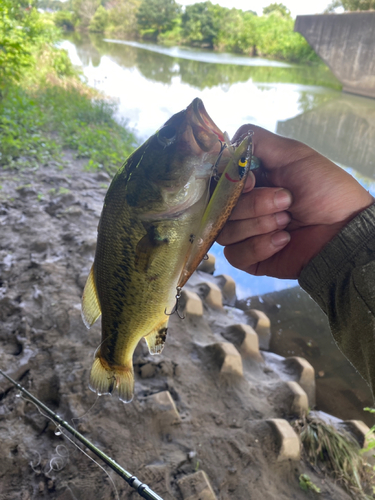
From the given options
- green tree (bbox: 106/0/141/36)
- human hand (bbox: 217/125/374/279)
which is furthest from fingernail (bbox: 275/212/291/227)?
green tree (bbox: 106/0/141/36)

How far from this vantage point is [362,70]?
1353 centimetres

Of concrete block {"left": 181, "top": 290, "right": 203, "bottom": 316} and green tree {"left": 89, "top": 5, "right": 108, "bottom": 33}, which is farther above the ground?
green tree {"left": 89, "top": 5, "right": 108, "bottom": 33}

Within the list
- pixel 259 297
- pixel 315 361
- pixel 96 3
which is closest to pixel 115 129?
A: pixel 259 297

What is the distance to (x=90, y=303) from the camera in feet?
5.39

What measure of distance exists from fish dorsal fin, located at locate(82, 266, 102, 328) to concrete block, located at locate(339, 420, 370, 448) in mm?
2675

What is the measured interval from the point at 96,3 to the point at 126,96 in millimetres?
25153

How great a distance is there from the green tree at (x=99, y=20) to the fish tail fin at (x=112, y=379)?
3697cm

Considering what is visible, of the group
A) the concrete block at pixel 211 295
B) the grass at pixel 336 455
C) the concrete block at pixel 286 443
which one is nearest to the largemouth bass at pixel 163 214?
the concrete block at pixel 286 443

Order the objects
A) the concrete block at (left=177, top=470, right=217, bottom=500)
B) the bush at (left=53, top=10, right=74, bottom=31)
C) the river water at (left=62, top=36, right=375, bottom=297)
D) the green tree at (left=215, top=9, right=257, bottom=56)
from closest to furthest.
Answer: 1. the concrete block at (left=177, top=470, right=217, bottom=500)
2. the river water at (left=62, top=36, right=375, bottom=297)
3. the green tree at (left=215, top=9, right=257, bottom=56)
4. the bush at (left=53, top=10, right=74, bottom=31)

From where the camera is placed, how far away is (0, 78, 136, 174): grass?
644 cm

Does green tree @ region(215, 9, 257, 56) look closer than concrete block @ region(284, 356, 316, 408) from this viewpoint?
No

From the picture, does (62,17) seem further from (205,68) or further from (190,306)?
(190,306)

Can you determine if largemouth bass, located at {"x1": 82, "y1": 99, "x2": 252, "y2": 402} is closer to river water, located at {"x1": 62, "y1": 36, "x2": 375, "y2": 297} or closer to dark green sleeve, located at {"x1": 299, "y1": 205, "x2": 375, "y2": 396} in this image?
dark green sleeve, located at {"x1": 299, "y1": 205, "x2": 375, "y2": 396}

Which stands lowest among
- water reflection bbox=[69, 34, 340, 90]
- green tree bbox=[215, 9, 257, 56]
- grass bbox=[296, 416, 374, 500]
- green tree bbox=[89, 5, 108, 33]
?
grass bbox=[296, 416, 374, 500]
